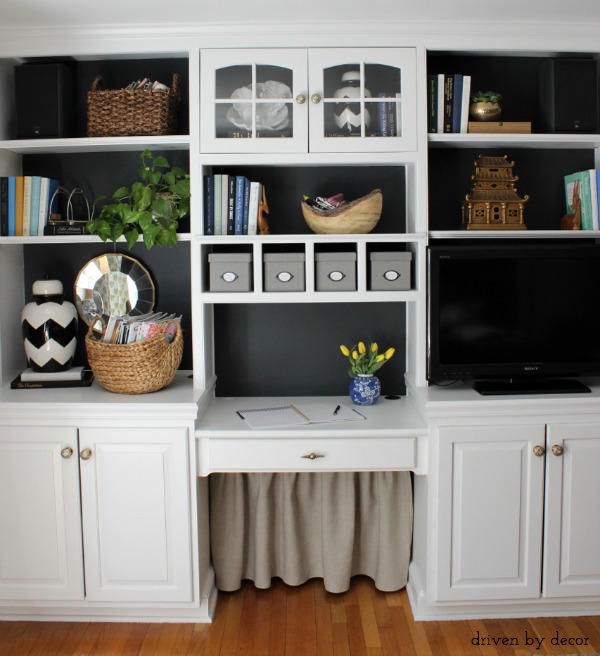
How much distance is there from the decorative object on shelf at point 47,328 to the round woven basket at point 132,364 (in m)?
0.18

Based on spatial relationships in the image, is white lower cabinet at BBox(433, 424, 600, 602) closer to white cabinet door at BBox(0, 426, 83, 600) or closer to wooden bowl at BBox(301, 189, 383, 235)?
wooden bowl at BBox(301, 189, 383, 235)

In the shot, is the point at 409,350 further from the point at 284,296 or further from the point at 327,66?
the point at 327,66

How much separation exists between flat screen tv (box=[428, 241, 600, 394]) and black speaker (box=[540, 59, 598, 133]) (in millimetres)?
485

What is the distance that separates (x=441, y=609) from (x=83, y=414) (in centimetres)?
150

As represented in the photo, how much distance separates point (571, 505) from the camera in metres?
2.47

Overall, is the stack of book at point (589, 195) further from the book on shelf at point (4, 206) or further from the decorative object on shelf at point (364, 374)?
the book on shelf at point (4, 206)

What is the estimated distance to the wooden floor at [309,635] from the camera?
2.36 meters

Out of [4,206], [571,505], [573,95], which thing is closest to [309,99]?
[573,95]

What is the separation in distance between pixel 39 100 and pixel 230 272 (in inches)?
39.5

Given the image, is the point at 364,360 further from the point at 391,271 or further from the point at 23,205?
the point at 23,205

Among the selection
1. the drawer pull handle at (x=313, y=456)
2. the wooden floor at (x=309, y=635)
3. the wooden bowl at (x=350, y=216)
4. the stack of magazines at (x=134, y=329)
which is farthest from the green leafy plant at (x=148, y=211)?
the wooden floor at (x=309, y=635)

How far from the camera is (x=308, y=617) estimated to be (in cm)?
257

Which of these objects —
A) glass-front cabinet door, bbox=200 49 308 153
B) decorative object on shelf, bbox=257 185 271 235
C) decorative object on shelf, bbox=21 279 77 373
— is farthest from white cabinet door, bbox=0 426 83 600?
glass-front cabinet door, bbox=200 49 308 153

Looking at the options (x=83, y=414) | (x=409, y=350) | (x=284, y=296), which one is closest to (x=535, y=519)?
(x=409, y=350)
